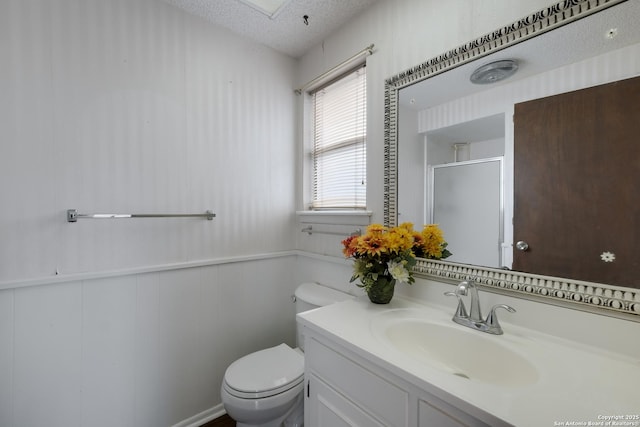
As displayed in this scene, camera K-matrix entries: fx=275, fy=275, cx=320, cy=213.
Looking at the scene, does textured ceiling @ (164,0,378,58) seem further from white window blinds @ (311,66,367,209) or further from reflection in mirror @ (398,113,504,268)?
reflection in mirror @ (398,113,504,268)

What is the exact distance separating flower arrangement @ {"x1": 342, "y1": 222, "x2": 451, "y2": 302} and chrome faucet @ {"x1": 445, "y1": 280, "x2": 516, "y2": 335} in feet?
0.65

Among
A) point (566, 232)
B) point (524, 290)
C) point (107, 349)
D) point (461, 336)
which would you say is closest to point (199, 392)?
point (107, 349)

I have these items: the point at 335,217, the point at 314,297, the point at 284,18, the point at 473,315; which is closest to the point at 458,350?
the point at 473,315

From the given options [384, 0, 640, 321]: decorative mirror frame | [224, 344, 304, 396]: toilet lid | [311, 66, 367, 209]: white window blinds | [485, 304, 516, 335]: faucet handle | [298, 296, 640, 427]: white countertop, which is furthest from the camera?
[311, 66, 367, 209]: white window blinds

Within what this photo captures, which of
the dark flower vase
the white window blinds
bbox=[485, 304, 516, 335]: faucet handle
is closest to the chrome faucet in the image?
bbox=[485, 304, 516, 335]: faucet handle

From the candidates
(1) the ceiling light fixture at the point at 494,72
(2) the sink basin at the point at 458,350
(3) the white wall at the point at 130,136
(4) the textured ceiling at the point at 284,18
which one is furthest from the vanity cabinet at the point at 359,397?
(4) the textured ceiling at the point at 284,18

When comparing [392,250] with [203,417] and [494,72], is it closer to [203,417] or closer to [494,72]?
[494,72]

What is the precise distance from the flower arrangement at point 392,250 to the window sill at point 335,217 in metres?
0.28

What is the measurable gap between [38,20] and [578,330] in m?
2.35

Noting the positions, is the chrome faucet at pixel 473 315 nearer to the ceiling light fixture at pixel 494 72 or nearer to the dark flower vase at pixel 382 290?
the dark flower vase at pixel 382 290

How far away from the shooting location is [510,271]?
1.00 metres

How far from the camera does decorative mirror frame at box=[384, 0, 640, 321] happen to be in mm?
809

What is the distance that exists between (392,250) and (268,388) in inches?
33.4

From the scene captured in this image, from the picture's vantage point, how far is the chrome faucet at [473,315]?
96 centimetres
